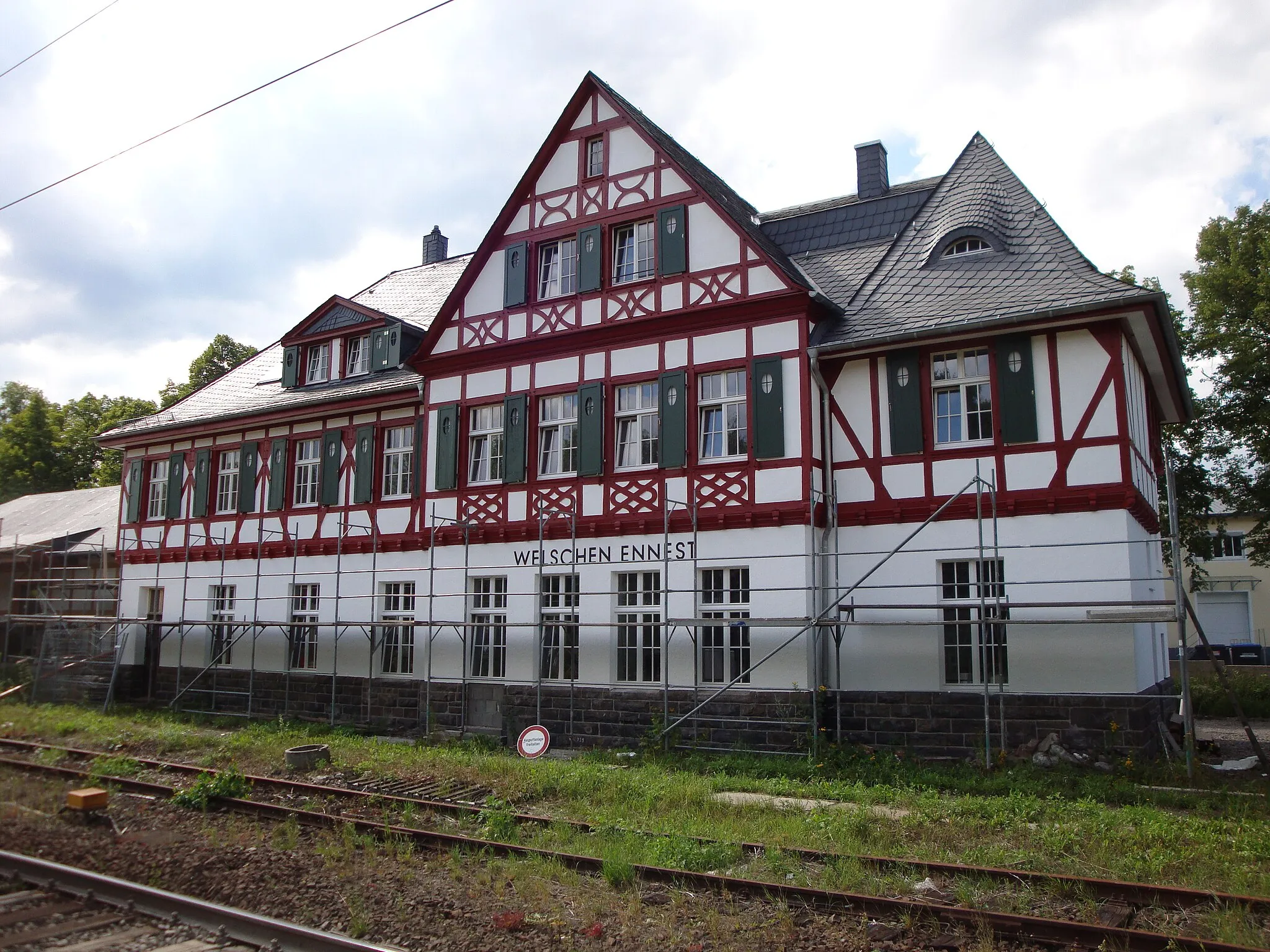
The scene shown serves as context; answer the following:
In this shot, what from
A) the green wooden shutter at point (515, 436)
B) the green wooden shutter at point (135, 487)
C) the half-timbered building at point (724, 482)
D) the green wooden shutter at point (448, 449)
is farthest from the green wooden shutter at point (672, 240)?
the green wooden shutter at point (135, 487)

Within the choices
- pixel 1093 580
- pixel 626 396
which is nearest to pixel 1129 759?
pixel 1093 580

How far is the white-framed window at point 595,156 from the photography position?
Result: 18656 mm

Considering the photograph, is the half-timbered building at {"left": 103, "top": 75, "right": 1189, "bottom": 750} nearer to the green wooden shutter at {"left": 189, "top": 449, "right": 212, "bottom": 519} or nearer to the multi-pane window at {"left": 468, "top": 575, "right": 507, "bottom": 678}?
the multi-pane window at {"left": 468, "top": 575, "right": 507, "bottom": 678}

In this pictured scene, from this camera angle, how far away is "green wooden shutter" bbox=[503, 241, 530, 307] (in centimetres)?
1906

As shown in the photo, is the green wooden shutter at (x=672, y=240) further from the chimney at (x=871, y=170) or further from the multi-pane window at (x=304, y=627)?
the multi-pane window at (x=304, y=627)

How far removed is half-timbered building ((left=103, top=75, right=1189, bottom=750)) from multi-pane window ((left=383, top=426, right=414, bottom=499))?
10 centimetres

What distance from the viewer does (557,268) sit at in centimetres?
1902

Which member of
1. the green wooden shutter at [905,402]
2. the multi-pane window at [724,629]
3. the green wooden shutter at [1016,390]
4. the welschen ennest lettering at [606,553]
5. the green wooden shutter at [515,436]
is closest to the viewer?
the green wooden shutter at [1016,390]

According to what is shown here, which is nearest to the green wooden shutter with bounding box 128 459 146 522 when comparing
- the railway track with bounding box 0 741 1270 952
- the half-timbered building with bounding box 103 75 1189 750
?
the half-timbered building with bounding box 103 75 1189 750

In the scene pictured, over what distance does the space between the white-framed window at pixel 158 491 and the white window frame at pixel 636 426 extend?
46.4 ft

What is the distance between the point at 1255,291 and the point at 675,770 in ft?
68.3

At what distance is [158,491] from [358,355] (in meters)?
7.13

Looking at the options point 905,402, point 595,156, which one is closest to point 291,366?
point 595,156

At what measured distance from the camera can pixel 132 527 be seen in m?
25.6
